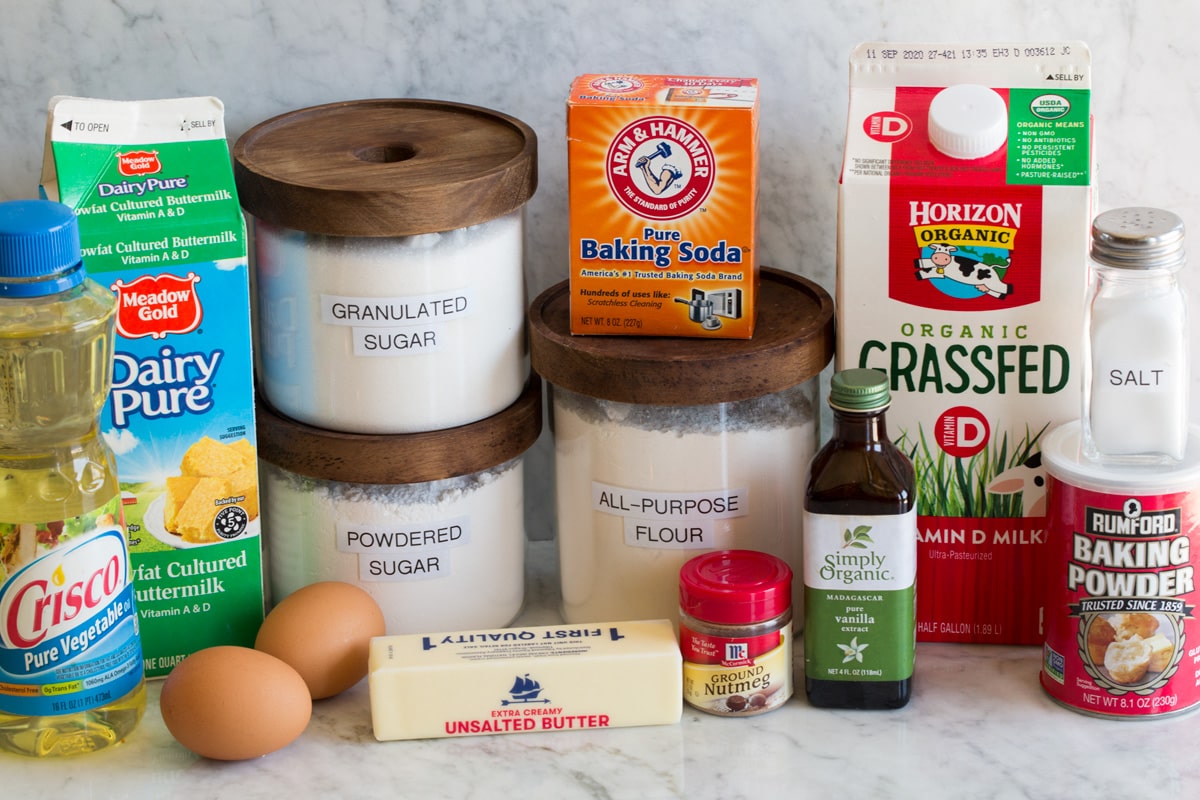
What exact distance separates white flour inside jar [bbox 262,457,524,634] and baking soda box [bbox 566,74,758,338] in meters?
0.16

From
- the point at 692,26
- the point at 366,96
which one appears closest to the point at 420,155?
the point at 366,96

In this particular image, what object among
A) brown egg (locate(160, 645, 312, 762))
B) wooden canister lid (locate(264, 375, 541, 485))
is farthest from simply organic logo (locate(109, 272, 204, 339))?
brown egg (locate(160, 645, 312, 762))

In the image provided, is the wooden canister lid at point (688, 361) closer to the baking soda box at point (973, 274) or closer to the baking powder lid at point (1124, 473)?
the baking soda box at point (973, 274)

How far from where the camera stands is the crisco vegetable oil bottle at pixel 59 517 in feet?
3.18

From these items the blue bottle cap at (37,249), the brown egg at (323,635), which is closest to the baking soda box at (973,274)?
the brown egg at (323,635)

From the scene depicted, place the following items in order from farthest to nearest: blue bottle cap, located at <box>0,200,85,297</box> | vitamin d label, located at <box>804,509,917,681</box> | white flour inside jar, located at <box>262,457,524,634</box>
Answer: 1. white flour inside jar, located at <box>262,457,524,634</box>
2. vitamin d label, located at <box>804,509,917,681</box>
3. blue bottle cap, located at <box>0,200,85,297</box>

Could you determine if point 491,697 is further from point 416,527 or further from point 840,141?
point 840,141

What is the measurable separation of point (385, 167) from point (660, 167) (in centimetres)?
20

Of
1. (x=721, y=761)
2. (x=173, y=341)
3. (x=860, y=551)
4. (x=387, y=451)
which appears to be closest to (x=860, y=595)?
(x=860, y=551)

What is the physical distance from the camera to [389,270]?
1062mm

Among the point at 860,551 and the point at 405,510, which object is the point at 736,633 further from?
the point at 405,510

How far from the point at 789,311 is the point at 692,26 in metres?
0.25

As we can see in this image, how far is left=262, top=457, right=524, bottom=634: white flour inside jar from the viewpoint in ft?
3.71

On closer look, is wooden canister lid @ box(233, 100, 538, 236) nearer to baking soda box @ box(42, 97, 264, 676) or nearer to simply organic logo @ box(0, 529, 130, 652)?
baking soda box @ box(42, 97, 264, 676)
